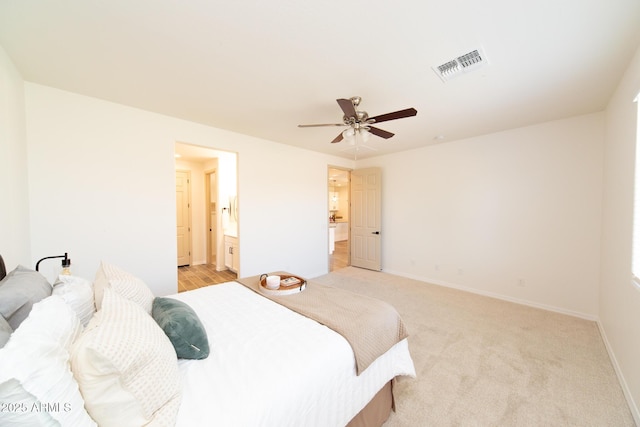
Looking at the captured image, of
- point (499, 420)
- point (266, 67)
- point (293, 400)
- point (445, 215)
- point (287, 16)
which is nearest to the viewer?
point (293, 400)

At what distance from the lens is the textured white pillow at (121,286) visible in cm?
136

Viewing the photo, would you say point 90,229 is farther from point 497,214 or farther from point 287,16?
point 497,214

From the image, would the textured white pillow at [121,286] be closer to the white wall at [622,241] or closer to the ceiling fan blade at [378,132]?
the ceiling fan blade at [378,132]

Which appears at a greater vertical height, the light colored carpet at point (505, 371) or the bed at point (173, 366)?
the bed at point (173, 366)

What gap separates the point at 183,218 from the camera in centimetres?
571

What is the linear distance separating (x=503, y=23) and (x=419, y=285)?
12.7ft

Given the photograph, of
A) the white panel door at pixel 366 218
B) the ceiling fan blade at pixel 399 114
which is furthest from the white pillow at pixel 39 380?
the white panel door at pixel 366 218

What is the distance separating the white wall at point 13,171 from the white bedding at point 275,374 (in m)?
1.64

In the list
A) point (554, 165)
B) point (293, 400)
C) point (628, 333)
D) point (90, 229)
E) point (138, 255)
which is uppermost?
point (554, 165)

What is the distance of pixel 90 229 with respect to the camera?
2.56 m

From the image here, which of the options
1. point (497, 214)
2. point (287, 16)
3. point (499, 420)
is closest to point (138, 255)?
point (287, 16)

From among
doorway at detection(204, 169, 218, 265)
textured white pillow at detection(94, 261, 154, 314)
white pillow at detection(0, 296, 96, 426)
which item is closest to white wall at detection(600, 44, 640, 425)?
white pillow at detection(0, 296, 96, 426)

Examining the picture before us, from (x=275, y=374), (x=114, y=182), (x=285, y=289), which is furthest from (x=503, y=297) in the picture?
(x=114, y=182)

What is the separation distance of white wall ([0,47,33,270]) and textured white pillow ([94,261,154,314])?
3.17ft
